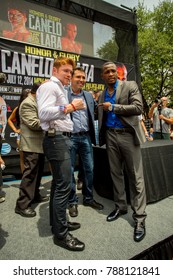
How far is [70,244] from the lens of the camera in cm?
180

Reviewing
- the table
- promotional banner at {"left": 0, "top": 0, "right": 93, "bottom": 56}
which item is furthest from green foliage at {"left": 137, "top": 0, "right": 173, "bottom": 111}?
the table

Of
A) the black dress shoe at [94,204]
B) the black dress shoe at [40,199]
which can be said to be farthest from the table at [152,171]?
the black dress shoe at [40,199]

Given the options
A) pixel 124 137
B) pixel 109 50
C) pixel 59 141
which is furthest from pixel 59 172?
pixel 109 50

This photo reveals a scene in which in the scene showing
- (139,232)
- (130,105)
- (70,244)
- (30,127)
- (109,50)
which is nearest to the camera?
(70,244)

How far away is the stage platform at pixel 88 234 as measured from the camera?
177 centimetres

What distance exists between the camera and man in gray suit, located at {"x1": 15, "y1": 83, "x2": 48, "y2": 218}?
2487 mm

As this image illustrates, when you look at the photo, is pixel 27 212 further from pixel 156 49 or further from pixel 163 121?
pixel 156 49

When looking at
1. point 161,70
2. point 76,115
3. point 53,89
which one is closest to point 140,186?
point 76,115

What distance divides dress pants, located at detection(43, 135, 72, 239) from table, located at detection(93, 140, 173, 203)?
1.14 m

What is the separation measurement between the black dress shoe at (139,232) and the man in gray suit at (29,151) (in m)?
1.08

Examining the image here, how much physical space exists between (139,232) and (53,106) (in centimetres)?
133

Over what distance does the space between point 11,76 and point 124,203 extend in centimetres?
288
